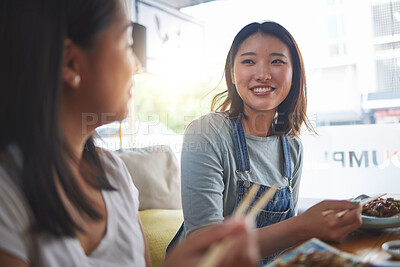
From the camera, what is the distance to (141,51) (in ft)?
8.48

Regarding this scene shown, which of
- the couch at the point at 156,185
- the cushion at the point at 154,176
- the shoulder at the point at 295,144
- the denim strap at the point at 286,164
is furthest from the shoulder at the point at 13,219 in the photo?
the cushion at the point at 154,176

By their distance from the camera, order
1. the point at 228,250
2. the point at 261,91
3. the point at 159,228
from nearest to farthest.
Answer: the point at 228,250 < the point at 261,91 < the point at 159,228

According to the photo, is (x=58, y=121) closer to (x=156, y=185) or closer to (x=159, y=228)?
(x=159, y=228)

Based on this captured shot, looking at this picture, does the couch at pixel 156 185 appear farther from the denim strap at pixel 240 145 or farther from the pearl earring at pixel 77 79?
the pearl earring at pixel 77 79

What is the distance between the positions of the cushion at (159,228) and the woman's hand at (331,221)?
3.73 feet

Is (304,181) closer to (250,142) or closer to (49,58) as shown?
(250,142)

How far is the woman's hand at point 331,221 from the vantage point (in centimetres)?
95

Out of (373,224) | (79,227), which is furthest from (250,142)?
(79,227)

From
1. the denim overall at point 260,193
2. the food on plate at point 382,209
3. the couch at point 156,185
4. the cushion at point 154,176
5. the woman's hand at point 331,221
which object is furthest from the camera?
the cushion at point 154,176

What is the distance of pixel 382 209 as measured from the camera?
1.10 metres

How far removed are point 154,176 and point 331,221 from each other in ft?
6.04

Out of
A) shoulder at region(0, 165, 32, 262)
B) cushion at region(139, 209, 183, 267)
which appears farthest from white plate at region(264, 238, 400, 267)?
cushion at region(139, 209, 183, 267)

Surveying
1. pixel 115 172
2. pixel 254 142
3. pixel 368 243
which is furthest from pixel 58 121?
pixel 254 142

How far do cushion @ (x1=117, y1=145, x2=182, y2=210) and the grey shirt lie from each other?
1.31m
